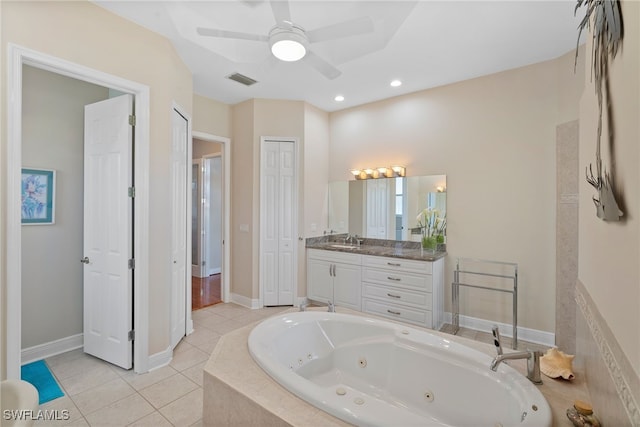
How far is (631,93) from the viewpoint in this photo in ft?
2.62

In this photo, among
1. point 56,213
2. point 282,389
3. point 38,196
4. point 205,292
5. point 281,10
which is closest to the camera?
point 282,389

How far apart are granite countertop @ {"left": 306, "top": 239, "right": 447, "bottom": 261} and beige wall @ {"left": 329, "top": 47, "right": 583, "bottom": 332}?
41 centimetres

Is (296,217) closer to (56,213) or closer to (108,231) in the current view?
(108,231)

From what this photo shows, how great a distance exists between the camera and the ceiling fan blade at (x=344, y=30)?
1707 millimetres

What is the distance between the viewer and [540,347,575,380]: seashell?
1.57 m

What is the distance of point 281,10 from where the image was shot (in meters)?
1.71

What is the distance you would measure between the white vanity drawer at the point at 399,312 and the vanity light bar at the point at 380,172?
1685 mm

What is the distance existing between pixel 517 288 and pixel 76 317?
4569 millimetres

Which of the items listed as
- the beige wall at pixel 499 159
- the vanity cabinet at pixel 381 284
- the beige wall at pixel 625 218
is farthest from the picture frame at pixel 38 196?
the beige wall at pixel 625 218

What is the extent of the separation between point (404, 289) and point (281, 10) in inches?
115

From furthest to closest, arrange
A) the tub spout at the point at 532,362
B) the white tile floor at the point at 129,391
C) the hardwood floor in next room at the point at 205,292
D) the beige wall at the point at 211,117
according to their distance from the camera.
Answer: the hardwood floor in next room at the point at 205,292 → the beige wall at the point at 211,117 → the white tile floor at the point at 129,391 → the tub spout at the point at 532,362

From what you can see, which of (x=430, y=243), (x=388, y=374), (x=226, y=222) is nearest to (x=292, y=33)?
(x=388, y=374)

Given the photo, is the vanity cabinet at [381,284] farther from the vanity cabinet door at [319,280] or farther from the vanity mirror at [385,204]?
the vanity mirror at [385,204]

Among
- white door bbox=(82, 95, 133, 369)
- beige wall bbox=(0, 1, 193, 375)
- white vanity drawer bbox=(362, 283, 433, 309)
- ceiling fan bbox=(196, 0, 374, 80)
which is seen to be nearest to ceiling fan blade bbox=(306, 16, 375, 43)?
ceiling fan bbox=(196, 0, 374, 80)
